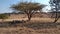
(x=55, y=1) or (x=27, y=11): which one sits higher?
(x=55, y=1)

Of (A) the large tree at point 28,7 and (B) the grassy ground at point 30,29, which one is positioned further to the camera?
(A) the large tree at point 28,7

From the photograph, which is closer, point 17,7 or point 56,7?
point 56,7

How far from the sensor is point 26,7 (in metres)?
42.3

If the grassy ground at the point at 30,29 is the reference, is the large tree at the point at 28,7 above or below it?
below

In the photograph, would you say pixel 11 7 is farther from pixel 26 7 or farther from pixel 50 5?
pixel 50 5

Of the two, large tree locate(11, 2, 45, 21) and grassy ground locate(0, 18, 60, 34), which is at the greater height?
grassy ground locate(0, 18, 60, 34)

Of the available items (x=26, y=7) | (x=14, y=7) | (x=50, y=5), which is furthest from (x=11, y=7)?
(x=50, y=5)

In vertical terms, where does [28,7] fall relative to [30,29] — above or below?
below

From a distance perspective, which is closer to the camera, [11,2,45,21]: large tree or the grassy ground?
the grassy ground

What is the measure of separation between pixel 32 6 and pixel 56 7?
8885 millimetres

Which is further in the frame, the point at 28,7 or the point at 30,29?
the point at 28,7

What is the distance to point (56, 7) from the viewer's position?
36094mm

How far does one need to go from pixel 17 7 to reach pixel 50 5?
9.08m

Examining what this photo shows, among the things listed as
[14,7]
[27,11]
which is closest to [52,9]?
[27,11]
